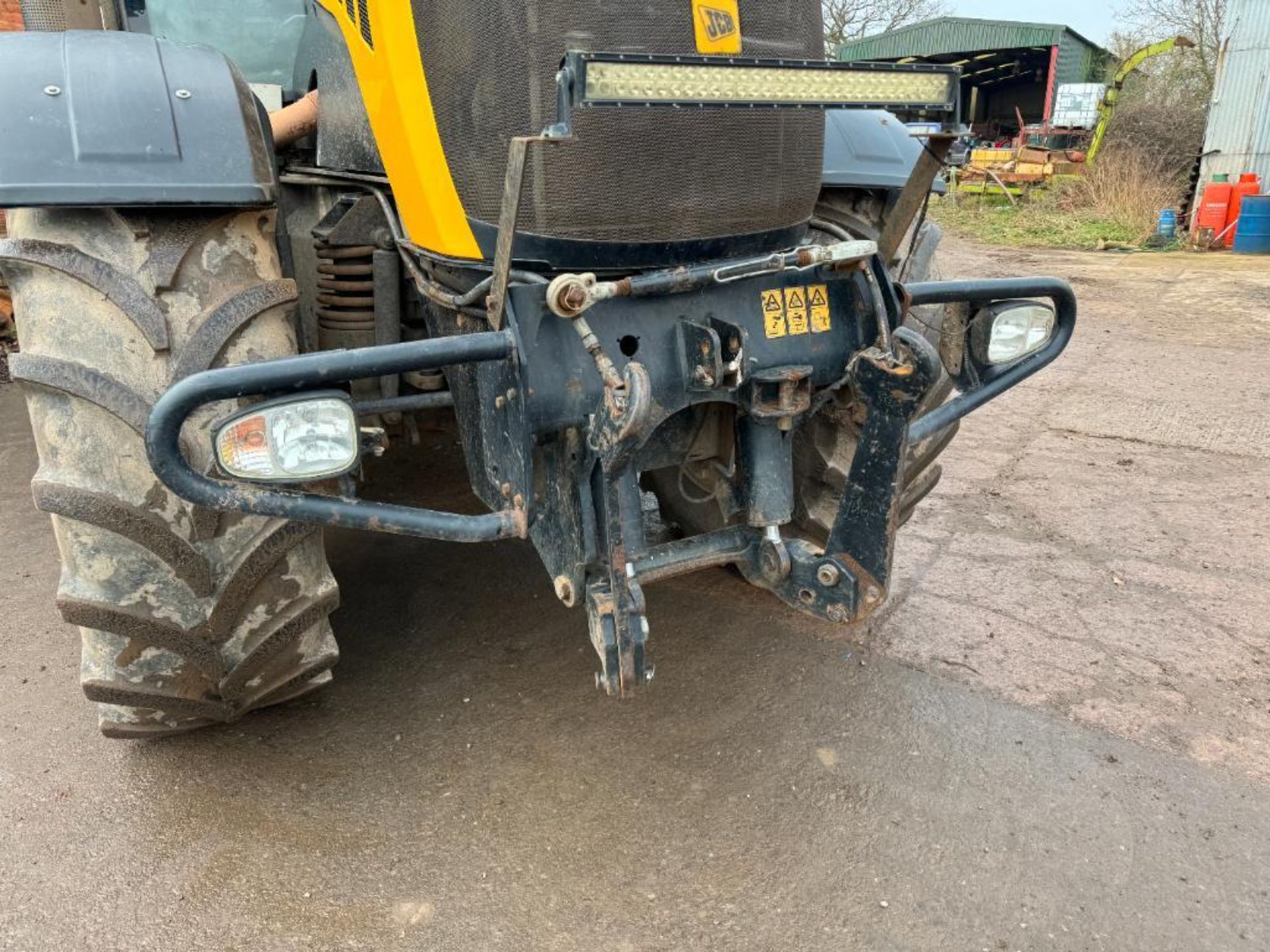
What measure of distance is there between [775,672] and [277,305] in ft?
5.62

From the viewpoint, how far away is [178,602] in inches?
79.0

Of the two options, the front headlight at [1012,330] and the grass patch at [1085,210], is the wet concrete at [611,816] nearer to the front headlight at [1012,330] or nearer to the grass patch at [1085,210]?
the front headlight at [1012,330]

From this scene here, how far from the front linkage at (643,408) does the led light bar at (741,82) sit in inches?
11.7

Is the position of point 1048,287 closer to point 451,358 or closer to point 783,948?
point 451,358

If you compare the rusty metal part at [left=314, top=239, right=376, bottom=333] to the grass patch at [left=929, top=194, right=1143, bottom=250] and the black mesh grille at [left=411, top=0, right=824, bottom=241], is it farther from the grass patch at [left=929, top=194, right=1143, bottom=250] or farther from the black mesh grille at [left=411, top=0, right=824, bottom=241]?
the grass patch at [left=929, top=194, right=1143, bottom=250]

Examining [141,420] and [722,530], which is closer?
[141,420]

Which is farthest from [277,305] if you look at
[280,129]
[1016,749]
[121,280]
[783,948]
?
[1016,749]

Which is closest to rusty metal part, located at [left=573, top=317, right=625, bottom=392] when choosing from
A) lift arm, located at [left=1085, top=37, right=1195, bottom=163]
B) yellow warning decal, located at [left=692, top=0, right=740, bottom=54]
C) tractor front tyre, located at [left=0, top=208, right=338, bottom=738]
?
yellow warning decal, located at [left=692, top=0, right=740, bottom=54]

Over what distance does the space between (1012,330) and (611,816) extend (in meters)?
1.48

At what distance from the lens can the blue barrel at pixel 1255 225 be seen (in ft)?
37.2

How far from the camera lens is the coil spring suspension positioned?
2520 mm

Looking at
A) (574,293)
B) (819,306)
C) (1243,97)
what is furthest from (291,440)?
(1243,97)

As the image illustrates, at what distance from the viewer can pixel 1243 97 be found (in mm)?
12891

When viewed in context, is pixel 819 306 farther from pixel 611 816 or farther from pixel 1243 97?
pixel 1243 97
